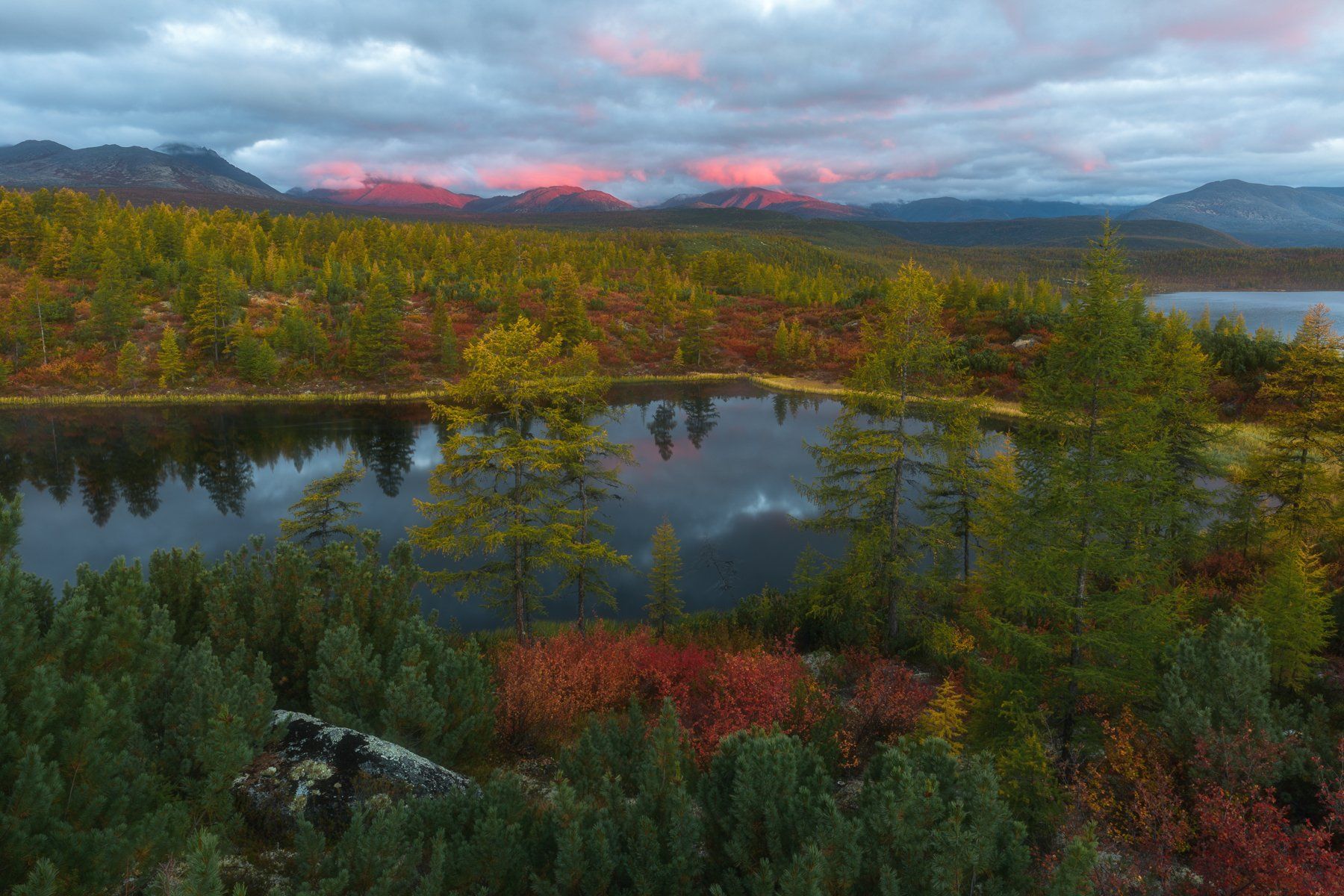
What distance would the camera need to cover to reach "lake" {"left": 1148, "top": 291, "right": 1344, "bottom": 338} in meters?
113

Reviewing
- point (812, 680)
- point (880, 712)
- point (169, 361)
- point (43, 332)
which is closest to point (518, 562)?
point (812, 680)

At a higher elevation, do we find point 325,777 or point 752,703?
point 325,777

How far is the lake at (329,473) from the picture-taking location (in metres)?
28.4

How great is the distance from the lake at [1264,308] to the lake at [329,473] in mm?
79707

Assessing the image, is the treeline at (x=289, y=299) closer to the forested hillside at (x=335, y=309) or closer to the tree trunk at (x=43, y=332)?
the forested hillside at (x=335, y=309)

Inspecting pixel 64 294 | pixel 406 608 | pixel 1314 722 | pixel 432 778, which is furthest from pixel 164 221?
pixel 1314 722

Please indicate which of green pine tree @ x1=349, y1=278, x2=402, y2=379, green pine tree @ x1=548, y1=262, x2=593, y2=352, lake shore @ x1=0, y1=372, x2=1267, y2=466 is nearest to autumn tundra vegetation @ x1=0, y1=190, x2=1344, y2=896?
lake shore @ x1=0, y1=372, x2=1267, y2=466

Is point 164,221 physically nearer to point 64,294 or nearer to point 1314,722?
point 64,294

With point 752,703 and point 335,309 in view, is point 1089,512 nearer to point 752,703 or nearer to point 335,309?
point 752,703

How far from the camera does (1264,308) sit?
151625 millimetres

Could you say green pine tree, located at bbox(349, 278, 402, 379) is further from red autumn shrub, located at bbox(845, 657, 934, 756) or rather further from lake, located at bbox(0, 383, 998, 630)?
red autumn shrub, located at bbox(845, 657, 934, 756)

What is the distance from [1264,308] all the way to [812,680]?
196290 mm

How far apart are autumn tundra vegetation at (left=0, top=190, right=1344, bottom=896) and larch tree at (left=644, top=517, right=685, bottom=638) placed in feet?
0.72

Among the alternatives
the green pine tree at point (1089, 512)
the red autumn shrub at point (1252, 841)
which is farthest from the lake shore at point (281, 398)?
the red autumn shrub at point (1252, 841)
